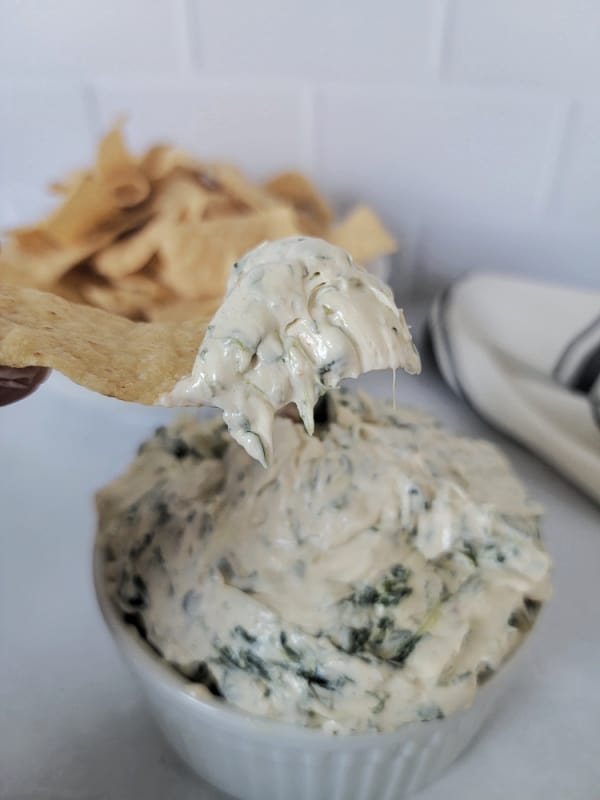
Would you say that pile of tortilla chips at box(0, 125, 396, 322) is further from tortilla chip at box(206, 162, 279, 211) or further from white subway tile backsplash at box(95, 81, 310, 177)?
white subway tile backsplash at box(95, 81, 310, 177)

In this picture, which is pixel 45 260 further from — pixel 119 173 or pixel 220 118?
pixel 220 118

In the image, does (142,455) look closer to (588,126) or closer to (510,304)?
(510,304)

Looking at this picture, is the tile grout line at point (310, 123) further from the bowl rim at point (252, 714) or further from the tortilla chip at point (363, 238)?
the bowl rim at point (252, 714)

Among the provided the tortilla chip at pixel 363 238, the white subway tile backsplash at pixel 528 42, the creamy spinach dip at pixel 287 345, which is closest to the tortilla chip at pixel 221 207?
the tortilla chip at pixel 363 238

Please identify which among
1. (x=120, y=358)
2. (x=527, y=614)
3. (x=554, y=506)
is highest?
(x=120, y=358)

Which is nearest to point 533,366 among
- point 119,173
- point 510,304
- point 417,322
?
point 510,304

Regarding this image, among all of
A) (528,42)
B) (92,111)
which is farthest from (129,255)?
(528,42)

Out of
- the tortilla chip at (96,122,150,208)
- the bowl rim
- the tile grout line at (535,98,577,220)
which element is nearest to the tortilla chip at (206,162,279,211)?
the tortilla chip at (96,122,150,208)

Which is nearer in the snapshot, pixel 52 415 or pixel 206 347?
pixel 206 347
